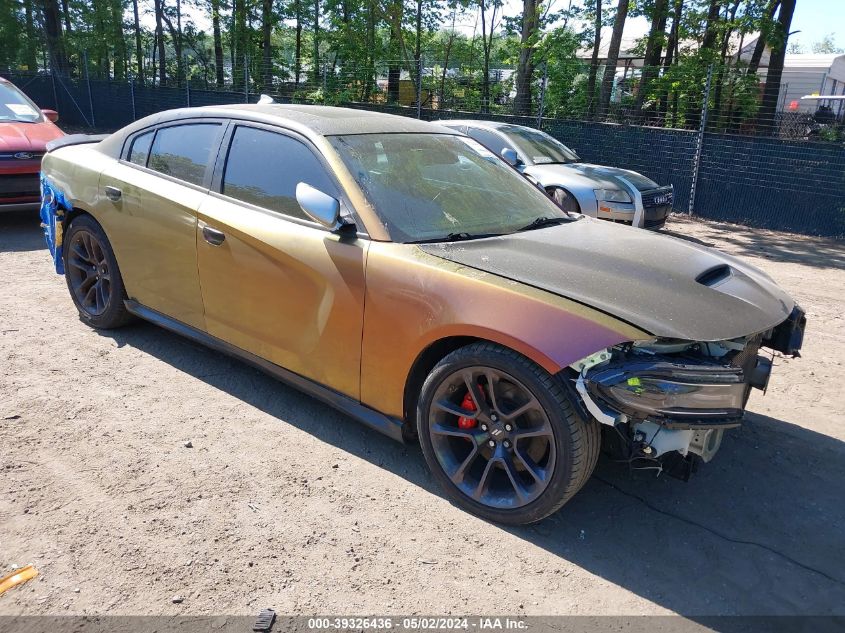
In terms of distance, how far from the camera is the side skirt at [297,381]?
10.8 ft

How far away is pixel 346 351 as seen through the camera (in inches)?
132

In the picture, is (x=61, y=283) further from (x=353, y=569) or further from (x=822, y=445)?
(x=822, y=445)

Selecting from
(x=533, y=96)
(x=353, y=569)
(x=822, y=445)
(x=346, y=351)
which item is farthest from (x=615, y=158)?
(x=353, y=569)

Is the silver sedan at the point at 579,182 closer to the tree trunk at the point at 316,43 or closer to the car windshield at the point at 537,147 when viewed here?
the car windshield at the point at 537,147

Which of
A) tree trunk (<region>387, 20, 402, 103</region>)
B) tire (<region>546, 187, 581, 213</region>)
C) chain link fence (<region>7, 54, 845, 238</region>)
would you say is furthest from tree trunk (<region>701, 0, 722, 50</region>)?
tire (<region>546, 187, 581, 213</region>)

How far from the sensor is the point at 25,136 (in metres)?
8.17

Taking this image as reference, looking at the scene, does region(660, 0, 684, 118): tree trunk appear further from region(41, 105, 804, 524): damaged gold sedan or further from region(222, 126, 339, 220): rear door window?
region(222, 126, 339, 220): rear door window

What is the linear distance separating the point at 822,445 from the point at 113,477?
151 inches

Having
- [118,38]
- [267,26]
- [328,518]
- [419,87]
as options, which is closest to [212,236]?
[328,518]

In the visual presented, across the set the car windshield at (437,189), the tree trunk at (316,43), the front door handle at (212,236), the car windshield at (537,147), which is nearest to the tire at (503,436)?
the car windshield at (437,189)

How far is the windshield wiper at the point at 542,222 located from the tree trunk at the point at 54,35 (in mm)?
27062

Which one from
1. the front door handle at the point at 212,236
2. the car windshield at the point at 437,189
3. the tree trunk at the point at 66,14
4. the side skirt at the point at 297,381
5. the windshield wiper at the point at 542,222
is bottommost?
the side skirt at the point at 297,381

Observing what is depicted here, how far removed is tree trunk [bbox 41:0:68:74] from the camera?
2580 centimetres

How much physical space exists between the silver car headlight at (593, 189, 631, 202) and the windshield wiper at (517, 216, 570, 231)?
18.2 feet
